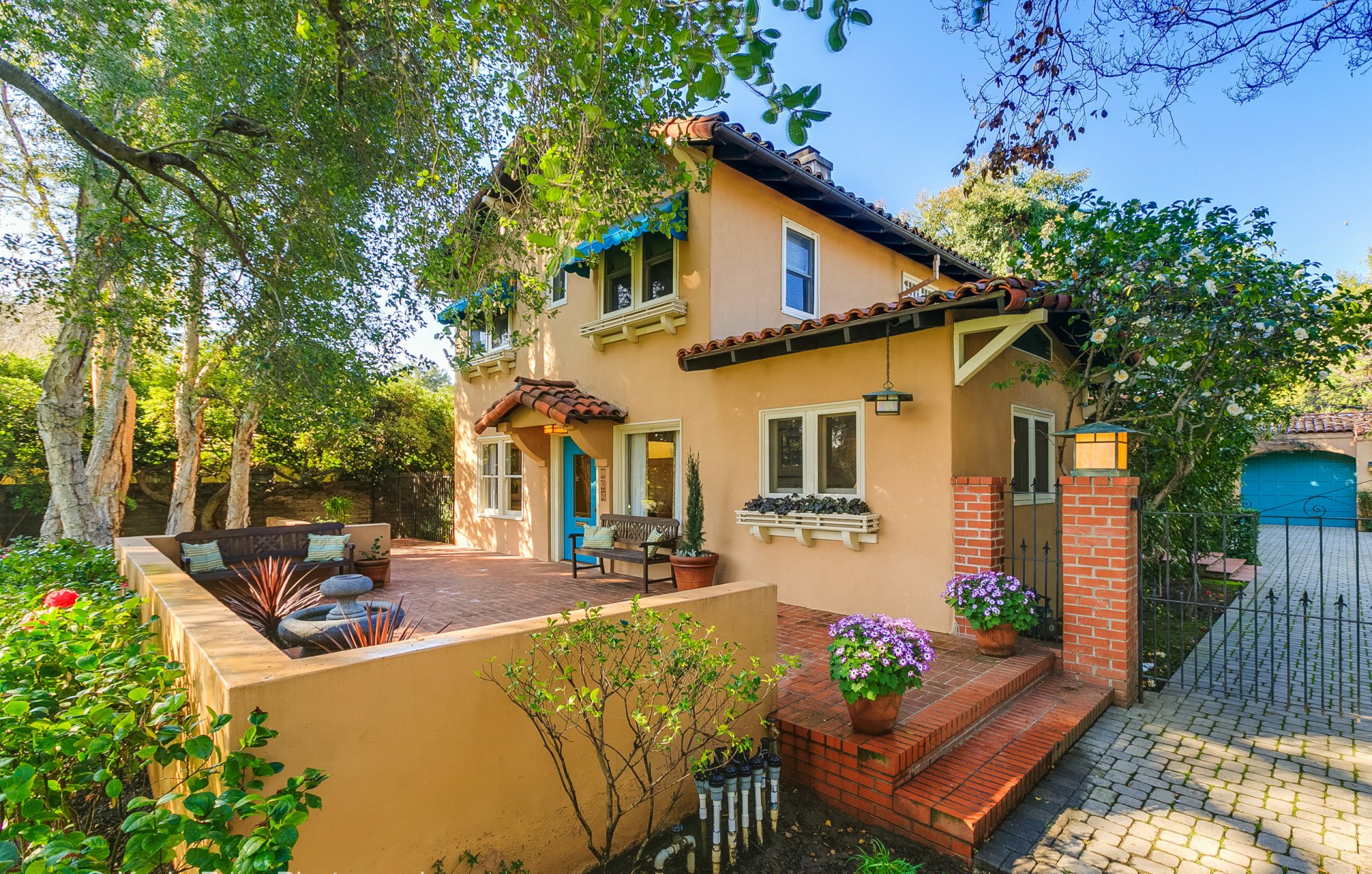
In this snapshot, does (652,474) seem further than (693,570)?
Yes

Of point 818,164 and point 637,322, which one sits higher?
point 818,164

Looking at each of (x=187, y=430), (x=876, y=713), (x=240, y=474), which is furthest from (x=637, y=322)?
(x=240, y=474)

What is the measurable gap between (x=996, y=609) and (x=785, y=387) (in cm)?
348

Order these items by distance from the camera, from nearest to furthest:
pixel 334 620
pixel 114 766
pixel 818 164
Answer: pixel 114 766 → pixel 334 620 → pixel 818 164

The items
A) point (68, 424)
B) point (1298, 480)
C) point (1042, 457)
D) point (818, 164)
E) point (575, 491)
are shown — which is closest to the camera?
point (1042, 457)

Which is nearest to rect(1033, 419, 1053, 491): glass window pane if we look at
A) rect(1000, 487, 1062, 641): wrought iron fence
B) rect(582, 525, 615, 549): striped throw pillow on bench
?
rect(1000, 487, 1062, 641): wrought iron fence

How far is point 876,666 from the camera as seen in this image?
143 inches

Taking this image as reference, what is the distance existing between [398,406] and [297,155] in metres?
10.2

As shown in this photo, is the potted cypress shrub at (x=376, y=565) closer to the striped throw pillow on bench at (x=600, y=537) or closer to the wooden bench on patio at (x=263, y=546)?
the wooden bench on patio at (x=263, y=546)

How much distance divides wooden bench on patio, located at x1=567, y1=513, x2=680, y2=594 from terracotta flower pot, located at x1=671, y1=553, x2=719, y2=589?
0.37ft

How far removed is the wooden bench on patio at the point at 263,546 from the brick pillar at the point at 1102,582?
875 centimetres

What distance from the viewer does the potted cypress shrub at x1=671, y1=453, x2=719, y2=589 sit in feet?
25.7

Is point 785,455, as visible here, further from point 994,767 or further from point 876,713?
point 994,767

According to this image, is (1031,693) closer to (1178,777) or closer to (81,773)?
(1178,777)
